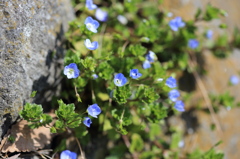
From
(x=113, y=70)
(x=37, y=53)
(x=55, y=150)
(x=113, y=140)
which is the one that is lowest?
(x=113, y=140)

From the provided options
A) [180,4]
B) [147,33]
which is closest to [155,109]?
[147,33]

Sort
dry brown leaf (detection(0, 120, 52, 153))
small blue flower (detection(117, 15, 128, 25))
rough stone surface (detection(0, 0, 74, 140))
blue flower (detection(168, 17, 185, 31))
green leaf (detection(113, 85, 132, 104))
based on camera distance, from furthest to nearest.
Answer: small blue flower (detection(117, 15, 128, 25))
blue flower (detection(168, 17, 185, 31))
green leaf (detection(113, 85, 132, 104))
dry brown leaf (detection(0, 120, 52, 153))
rough stone surface (detection(0, 0, 74, 140))

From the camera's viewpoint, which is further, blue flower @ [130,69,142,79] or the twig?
the twig

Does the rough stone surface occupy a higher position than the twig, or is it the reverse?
the rough stone surface

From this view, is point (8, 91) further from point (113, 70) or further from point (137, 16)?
point (137, 16)

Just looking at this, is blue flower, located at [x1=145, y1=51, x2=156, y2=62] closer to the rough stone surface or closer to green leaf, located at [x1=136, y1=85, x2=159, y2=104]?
green leaf, located at [x1=136, y1=85, x2=159, y2=104]

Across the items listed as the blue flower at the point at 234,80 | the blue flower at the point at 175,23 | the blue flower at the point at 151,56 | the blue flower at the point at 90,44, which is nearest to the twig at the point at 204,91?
the blue flower at the point at 234,80

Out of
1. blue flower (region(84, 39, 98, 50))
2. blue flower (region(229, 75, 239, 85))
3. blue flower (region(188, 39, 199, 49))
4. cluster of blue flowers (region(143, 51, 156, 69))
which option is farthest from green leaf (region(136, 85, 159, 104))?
blue flower (region(229, 75, 239, 85))
